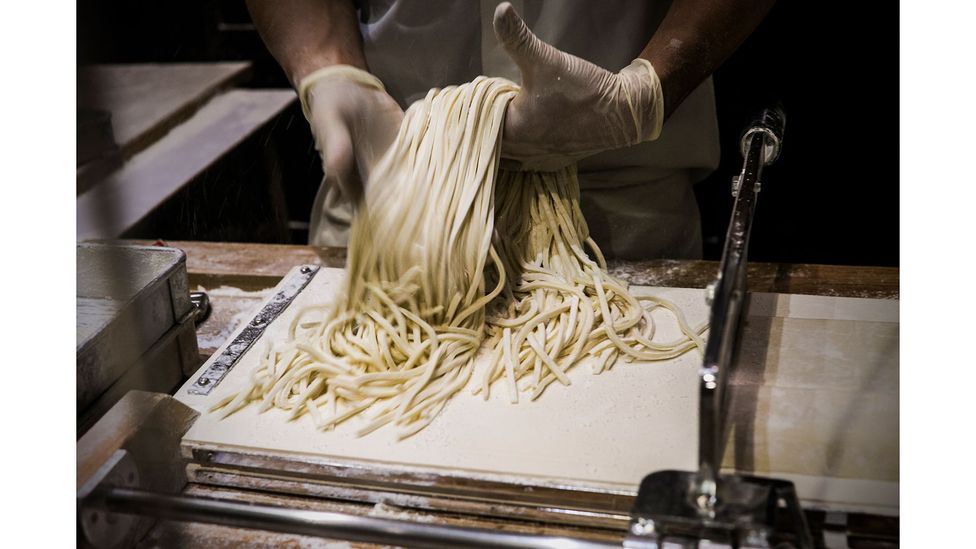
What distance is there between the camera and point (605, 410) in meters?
1.11

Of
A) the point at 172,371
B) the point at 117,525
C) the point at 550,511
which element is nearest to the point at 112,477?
Answer: the point at 117,525

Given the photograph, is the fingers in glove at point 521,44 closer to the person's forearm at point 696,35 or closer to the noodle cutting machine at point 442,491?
the person's forearm at point 696,35

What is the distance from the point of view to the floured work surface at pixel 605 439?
3.22 ft

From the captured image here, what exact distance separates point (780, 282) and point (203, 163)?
922 millimetres

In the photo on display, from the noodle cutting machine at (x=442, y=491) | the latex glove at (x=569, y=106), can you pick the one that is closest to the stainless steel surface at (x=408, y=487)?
the noodle cutting machine at (x=442, y=491)

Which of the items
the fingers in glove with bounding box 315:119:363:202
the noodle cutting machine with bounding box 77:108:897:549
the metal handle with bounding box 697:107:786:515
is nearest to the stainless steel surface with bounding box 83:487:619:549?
the noodle cutting machine with bounding box 77:108:897:549

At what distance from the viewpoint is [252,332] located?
1331 millimetres

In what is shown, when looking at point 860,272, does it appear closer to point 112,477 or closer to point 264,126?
point 264,126

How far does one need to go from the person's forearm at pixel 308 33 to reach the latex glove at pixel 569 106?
206mm

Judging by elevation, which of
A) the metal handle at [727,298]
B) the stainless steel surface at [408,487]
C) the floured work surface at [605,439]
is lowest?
the stainless steel surface at [408,487]

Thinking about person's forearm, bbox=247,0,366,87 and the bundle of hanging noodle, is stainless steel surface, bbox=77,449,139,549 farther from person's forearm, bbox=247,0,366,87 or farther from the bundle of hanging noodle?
person's forearm, bbox=247,0,366,87

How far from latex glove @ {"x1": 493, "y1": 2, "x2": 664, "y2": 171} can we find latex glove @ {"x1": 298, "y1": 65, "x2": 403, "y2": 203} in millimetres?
172

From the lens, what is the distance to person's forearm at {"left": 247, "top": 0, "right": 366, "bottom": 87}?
3.63 feet
